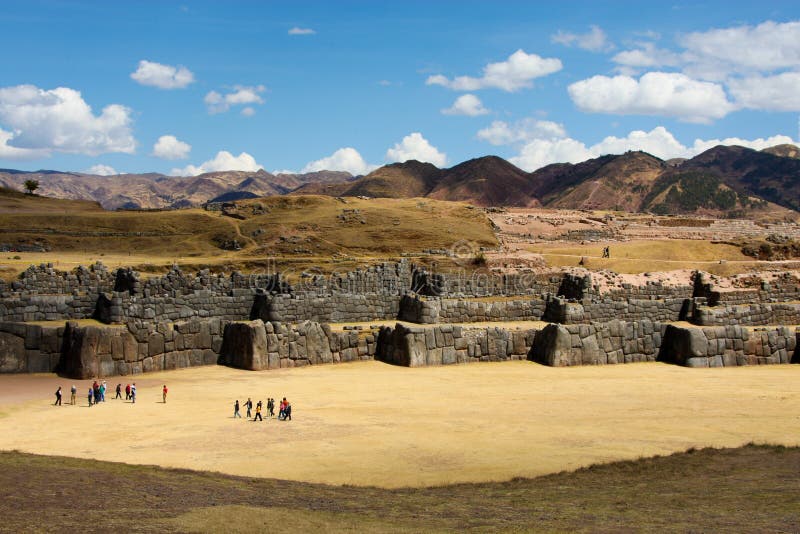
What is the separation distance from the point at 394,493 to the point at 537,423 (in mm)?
6281

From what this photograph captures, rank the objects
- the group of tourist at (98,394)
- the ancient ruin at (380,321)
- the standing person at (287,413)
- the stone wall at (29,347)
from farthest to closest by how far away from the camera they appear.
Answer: the ancient ruin at (380,321) → the stone wall at (29,347) → the group of tourist at (98,394) → the standing person at (287,413)

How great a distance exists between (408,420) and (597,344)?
1097 cm

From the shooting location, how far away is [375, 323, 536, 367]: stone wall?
89.7 feet

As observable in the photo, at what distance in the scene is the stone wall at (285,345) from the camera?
2616cm

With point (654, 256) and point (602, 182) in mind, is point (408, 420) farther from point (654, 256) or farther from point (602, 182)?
point (602, 182)

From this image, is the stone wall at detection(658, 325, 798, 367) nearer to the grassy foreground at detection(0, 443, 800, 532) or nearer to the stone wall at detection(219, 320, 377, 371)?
the stone wall at detection(219, 320, 377, 371)

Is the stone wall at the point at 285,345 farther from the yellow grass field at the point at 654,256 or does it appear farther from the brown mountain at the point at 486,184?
the brown mountain at the point at 486,184

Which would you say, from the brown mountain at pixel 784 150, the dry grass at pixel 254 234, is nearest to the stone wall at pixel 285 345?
the dry grass at pixel 254 234

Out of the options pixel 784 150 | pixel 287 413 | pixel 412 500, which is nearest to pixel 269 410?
pixel 287 413

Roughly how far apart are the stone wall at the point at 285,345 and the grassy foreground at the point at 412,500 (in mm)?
11285

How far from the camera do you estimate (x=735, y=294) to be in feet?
129

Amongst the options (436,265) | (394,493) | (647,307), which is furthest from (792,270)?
(394,493)

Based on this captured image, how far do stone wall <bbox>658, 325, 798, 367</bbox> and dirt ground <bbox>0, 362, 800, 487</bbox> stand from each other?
4.10ft

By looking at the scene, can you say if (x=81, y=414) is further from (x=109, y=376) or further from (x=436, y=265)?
(x=436, y=265)
